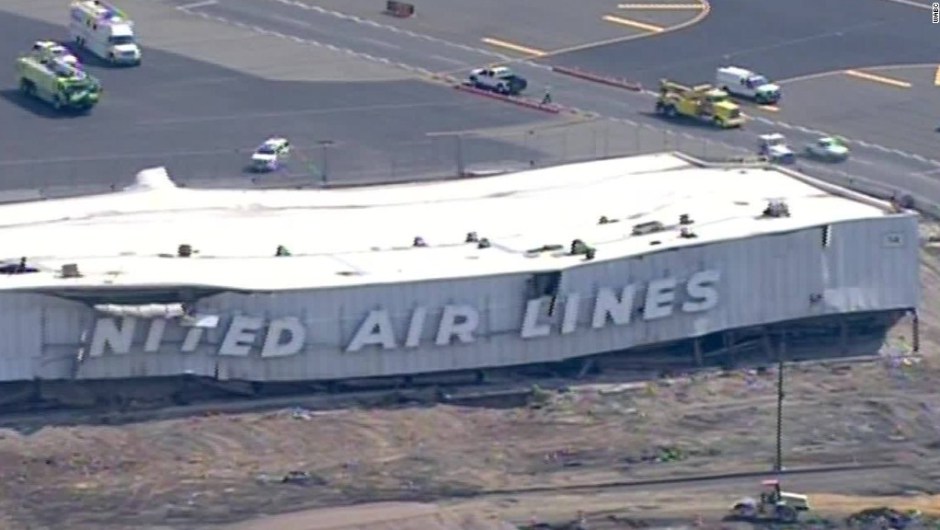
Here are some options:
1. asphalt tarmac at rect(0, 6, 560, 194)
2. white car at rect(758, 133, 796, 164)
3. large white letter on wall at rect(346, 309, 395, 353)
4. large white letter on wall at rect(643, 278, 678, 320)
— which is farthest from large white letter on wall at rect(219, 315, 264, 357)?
white car at rect(758, 133, 796, 164)

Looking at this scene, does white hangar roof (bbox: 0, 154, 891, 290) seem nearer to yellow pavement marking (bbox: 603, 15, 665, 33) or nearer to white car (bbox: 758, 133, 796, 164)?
white car (bbox: 758, 133, 796, 164)

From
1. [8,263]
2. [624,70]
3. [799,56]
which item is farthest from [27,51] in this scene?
[8,263]

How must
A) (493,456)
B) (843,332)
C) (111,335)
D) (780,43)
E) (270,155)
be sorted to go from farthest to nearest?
(780,43) < (270,155) < (843,332) < (111,335) < (493,456)

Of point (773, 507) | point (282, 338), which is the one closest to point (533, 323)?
point (282, 338)

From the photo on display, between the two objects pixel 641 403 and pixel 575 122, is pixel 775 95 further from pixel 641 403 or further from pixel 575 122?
pixel 641 403

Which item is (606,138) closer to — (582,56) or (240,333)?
(582,56)

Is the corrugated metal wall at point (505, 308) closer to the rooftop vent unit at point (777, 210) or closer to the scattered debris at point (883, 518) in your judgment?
the rooftop vent unit at point (777, 210)

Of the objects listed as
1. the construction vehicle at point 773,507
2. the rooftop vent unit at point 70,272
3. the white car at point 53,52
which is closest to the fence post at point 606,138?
the white car at point 53,52
